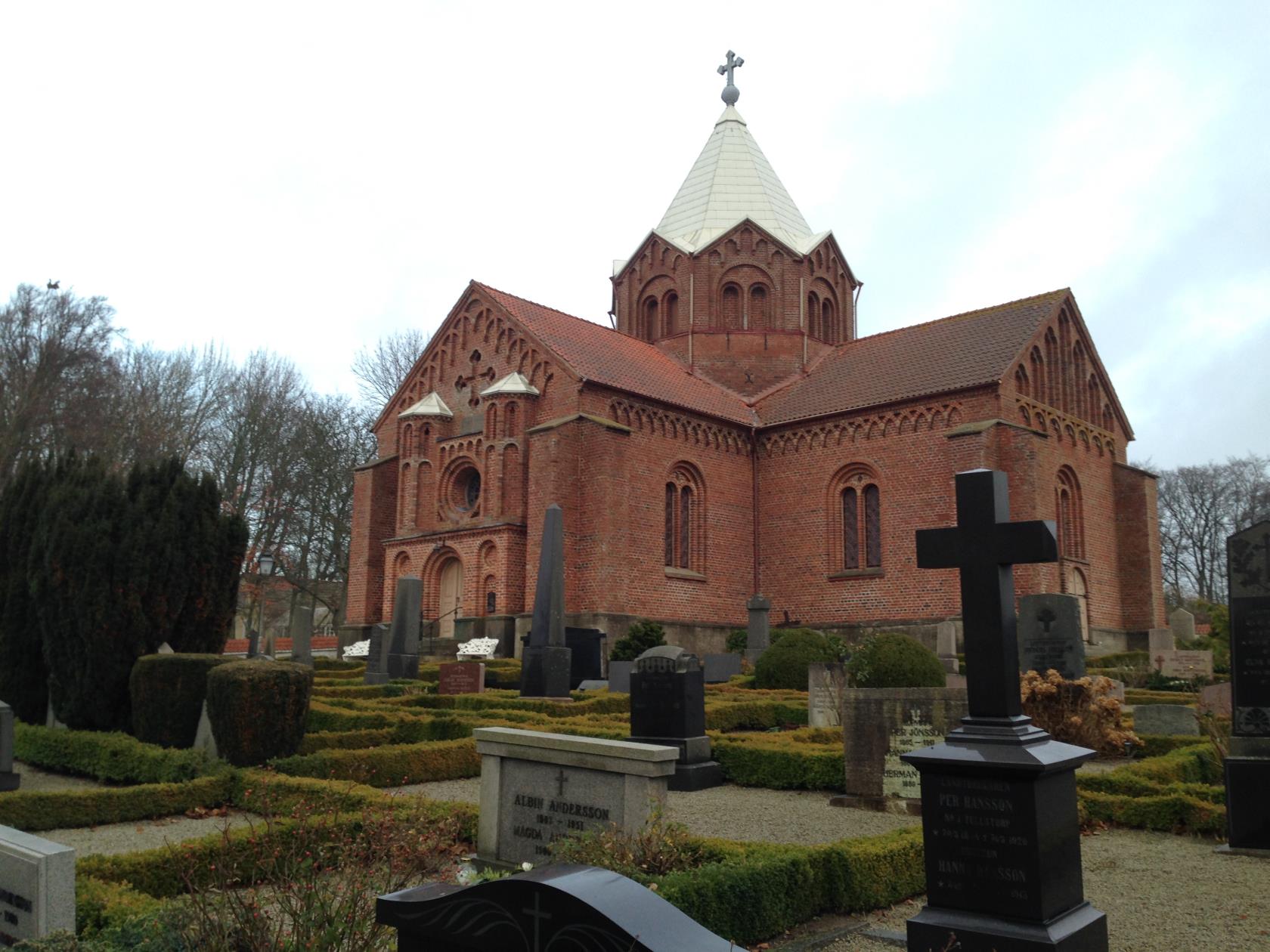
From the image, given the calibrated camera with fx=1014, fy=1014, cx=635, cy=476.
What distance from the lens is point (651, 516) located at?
25.6m

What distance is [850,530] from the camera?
26.8 metres

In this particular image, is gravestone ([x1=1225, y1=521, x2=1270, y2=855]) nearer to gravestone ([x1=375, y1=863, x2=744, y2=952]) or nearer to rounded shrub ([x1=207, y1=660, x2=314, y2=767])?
gravestone ([x1=375, y1=863, x2=744, y2=952])

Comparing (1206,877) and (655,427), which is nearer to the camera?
(1206,877)

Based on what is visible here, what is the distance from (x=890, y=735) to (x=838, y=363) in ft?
71.6

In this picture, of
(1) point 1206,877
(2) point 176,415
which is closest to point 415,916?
(1) point 1206,877

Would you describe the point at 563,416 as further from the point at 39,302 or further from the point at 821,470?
the point at 39,302

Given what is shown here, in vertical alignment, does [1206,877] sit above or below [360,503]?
below

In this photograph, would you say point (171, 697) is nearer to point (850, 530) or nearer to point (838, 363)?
point (850, 530)

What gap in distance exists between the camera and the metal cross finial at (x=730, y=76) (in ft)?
118

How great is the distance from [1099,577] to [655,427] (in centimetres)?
1236

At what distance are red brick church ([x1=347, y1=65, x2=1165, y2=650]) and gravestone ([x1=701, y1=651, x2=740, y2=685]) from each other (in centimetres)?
360

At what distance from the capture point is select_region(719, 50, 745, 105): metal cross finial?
36000 mm

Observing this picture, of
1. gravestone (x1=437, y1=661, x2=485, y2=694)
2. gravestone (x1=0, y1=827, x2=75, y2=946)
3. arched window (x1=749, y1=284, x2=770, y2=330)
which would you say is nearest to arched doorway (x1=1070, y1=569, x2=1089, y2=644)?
arched window (x1=749, y1=284, x2=770, y2=330)

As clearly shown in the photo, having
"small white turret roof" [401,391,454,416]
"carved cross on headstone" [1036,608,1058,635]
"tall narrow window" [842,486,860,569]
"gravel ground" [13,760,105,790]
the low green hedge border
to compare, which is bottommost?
"gravel ground" [13,760,105,790]
